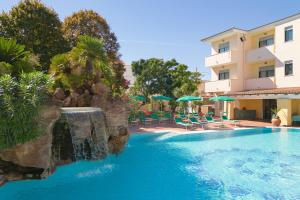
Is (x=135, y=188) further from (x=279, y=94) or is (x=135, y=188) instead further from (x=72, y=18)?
(x=279, y=94)

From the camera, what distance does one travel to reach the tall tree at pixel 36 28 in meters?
14.7

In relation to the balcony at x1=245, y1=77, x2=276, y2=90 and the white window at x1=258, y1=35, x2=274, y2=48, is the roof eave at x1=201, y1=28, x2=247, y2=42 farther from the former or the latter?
the balcony at x1=245, y1=77, x2=276, y2=90

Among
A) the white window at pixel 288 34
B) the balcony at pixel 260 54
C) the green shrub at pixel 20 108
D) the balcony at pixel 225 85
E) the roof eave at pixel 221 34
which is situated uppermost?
the roof eave at pixel 221 34

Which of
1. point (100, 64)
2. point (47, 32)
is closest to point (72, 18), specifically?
point (47, 32)

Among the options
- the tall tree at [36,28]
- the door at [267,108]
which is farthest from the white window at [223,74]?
the tall tree at [36,28]

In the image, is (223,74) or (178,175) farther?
(223,74)

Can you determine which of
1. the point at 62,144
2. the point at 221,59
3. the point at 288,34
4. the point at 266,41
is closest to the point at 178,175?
the point at 62,144

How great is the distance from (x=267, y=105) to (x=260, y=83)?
329 centimetres

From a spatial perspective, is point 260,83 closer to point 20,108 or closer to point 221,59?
point 221,59

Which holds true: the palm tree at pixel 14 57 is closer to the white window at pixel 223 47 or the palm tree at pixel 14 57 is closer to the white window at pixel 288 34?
the white window at pixel 288 34

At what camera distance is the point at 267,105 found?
28.0 meters

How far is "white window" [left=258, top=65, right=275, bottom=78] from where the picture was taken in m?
26.4

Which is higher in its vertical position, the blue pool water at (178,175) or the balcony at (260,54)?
the balcony at (260,54)

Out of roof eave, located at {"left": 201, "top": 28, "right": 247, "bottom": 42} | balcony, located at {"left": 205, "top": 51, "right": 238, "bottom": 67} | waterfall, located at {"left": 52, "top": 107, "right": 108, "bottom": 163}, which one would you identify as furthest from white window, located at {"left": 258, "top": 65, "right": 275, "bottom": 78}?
waterfall, located at {"left": 52, "top": 107, "right": 108, "bottom": 163}
